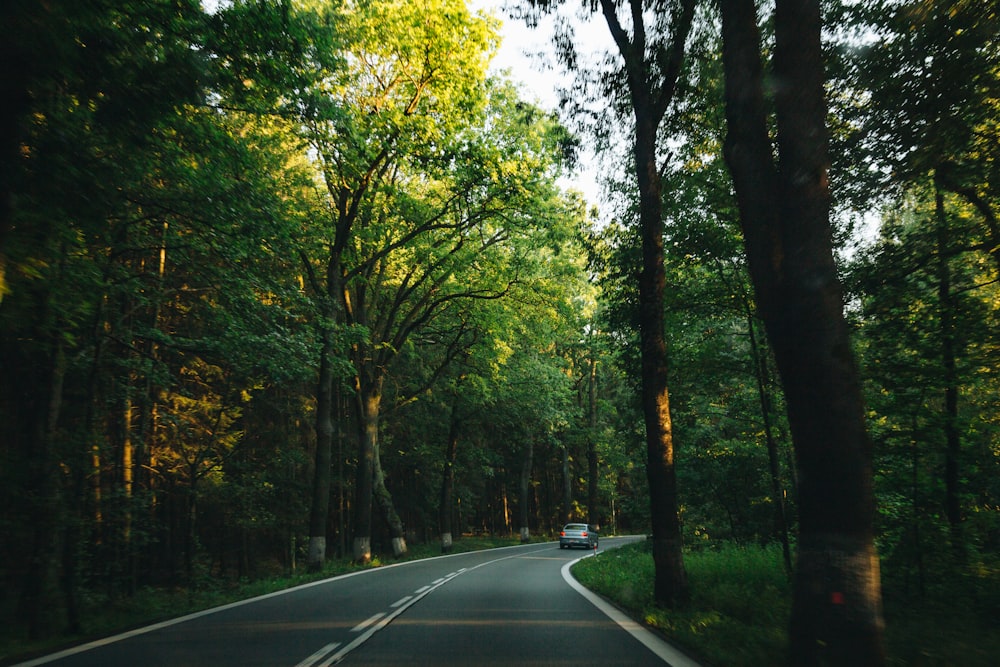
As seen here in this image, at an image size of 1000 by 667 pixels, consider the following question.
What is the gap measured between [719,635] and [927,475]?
15.1 ft

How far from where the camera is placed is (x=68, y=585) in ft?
26.6

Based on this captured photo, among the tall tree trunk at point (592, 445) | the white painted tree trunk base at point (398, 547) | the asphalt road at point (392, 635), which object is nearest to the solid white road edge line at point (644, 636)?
the asphalt road at point (392, 635)

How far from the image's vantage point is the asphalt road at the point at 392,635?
608cm

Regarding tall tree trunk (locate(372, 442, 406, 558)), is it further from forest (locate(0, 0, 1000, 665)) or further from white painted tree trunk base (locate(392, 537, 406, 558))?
forest (locate(0, 0, 1000, 665))

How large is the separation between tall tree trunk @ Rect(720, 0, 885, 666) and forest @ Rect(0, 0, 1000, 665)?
23mm

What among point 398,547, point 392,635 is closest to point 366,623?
point 392,635

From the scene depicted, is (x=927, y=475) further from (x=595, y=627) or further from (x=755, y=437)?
(x=755, y=437)

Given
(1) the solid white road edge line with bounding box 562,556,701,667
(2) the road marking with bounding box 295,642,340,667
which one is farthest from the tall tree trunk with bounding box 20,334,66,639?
(1) the solid white road edge line with bounding box 562,556,701,667

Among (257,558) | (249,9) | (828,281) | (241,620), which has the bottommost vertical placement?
(257,558)

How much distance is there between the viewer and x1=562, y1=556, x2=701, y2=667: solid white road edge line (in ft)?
19.4

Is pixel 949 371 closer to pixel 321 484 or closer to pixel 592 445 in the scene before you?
pixel 321 484

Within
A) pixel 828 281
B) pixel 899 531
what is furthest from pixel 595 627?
pixel 828 281

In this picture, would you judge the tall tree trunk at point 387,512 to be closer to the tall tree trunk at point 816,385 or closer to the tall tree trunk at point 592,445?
the tall tree trunk at point 592,445

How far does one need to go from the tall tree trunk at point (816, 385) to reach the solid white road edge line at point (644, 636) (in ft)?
4.32
